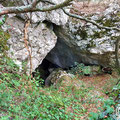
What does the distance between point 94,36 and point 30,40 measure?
117 inches

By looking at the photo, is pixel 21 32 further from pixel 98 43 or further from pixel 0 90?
pixel 98 43

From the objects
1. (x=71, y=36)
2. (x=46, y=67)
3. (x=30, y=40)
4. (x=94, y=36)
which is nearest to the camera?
(x=30, y=40)

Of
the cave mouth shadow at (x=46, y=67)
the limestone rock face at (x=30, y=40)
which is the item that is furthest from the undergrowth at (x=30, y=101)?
the cave mouth shadow at (x=46, y=67)

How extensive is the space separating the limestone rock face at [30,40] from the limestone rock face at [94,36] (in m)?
0.97

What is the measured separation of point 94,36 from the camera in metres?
5.44

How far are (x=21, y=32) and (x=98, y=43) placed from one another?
348 centimetres

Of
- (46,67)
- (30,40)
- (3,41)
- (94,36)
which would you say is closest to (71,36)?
(94,36)

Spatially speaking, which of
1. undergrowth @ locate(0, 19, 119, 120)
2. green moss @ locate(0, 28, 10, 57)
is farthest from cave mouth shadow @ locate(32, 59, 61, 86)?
green moss @ locate(0, 28, 10, 57)

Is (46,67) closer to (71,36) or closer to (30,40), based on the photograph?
(71,36)

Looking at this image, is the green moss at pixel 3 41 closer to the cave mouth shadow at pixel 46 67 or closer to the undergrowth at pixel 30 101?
the undergrowth at pixel 30 101

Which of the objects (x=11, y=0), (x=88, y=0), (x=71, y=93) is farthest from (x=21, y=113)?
(x=88, y=0)

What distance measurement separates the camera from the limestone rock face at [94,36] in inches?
207

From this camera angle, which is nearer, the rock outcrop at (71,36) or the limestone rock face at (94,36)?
the rock outcrop at (71,36)

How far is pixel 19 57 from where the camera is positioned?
4.44m
